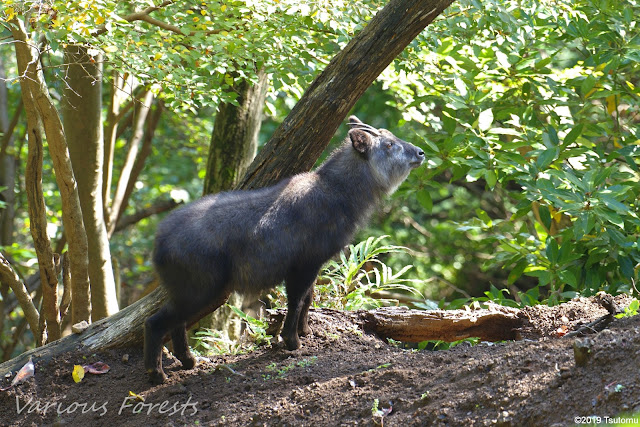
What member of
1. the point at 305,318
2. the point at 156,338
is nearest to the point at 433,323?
the point at 305,318

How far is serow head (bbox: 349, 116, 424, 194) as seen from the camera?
529 centimetres

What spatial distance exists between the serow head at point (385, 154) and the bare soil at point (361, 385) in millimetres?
1245

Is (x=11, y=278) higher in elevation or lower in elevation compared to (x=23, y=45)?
lower

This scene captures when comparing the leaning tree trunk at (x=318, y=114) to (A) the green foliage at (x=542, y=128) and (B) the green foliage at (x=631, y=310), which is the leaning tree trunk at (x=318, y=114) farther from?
(B) the green foliage at (x=631, y=310)

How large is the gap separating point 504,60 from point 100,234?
4363mm

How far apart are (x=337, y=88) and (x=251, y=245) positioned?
1431mm

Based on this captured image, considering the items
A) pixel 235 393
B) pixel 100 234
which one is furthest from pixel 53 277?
pixel 235 393

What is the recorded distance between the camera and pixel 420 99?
20.3 ft

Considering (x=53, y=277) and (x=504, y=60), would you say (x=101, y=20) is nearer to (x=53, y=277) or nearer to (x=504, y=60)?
(x=53, y=277)

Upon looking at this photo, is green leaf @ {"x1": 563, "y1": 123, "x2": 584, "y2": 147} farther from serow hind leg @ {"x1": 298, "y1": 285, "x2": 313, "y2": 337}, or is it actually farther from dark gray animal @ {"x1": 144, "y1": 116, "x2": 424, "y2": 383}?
serow hind leg @ {"x1": 298, "y1": 285, "x2": 313, "y2": 337}

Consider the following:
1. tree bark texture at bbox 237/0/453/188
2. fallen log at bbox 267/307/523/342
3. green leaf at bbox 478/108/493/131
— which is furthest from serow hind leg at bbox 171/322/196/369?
green leaf at bbox 478/108/493/131

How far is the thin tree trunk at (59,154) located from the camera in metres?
5.32

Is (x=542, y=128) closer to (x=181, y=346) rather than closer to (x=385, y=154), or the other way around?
(x=385, y=154)

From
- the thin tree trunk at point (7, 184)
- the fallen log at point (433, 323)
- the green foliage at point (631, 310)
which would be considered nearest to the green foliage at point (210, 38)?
the fallen log at point (433, 323)
